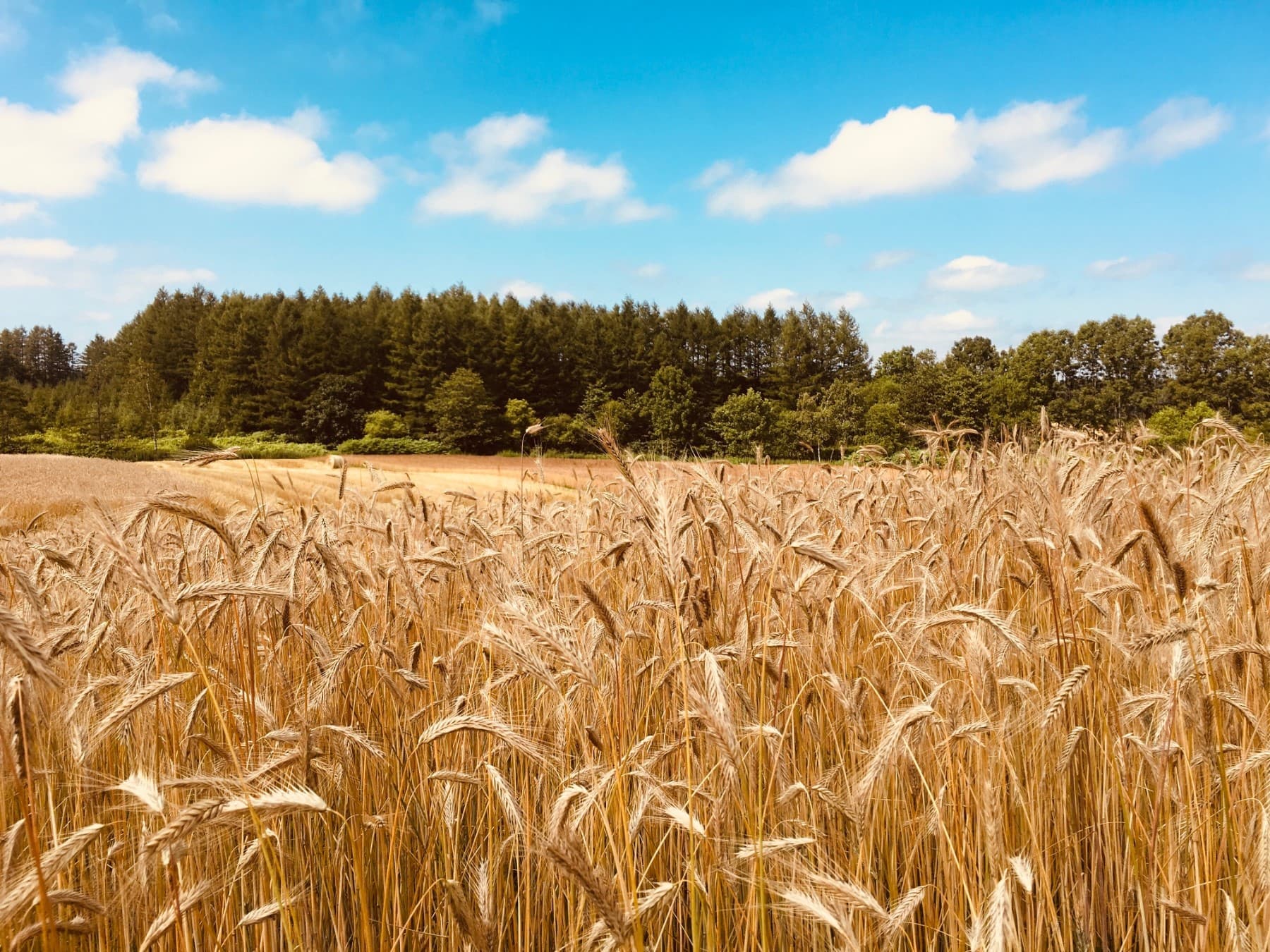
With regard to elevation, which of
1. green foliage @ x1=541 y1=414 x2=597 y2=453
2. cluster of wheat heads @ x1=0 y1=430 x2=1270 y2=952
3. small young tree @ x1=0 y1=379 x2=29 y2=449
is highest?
small young tree @ x1=0 y1=379 x2=29 y2=449

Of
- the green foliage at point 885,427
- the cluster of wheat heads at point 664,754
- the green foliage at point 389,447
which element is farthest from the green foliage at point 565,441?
the cluster of wheat heads at point 664,754

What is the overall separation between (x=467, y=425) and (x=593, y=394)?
36.5 feet

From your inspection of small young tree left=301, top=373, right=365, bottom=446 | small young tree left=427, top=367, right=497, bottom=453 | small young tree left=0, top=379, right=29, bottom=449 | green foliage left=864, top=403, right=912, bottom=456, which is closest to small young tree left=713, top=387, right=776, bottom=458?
green foliage left=864, top=403, right=912, bottom=456

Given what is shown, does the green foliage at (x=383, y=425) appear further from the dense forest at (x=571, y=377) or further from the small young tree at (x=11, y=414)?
the small young tree at (x=11, y=414)

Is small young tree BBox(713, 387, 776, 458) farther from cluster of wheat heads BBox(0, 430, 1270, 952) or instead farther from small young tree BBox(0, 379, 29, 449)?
small young tree BBox(0, 379, 29, 449)

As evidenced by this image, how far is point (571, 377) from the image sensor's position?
63062mm

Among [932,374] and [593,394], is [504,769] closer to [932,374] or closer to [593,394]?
[593,394]

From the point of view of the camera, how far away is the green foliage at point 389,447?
46906 mm

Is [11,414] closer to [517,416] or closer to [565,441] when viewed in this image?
[517,416]

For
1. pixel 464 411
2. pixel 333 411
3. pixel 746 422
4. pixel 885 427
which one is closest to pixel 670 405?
pixel 746 422

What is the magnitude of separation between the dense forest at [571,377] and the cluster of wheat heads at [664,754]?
3995 cm

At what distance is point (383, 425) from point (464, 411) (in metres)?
6.01

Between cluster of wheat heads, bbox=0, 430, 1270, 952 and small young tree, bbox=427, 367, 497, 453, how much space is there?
49.7m

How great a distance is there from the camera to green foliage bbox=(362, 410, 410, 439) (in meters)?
51.8
